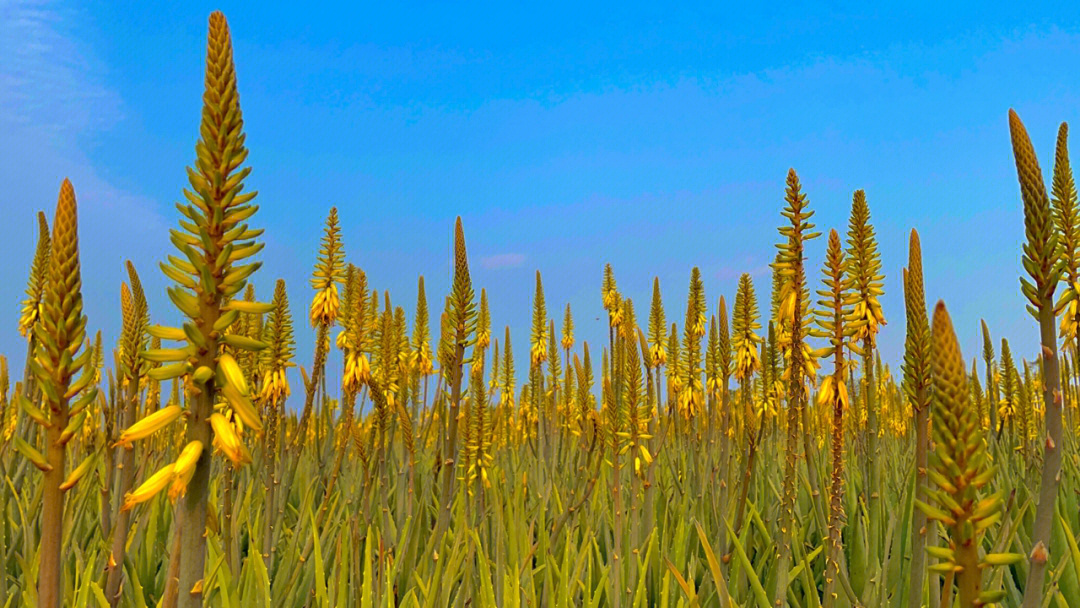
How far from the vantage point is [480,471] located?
520cm

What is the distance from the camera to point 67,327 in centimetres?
→ 119

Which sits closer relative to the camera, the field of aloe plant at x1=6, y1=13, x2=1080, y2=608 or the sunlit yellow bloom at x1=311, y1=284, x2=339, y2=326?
the field of aloe plant at x1=6, y1=13, x2=1080, y2=608

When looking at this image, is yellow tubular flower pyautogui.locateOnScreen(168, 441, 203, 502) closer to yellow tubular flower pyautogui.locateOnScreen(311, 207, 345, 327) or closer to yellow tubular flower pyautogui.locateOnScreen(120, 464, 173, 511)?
yellow tubular flower pyautogui.locateOnScreen(120, 464, 173, 511)

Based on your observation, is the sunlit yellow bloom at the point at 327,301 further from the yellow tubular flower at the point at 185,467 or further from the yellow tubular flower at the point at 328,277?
the yellow tubular flower at the point at 185,467

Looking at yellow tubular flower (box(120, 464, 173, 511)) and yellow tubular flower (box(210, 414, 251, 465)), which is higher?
yellow tubular flower (box(210, 414, 251, 465))

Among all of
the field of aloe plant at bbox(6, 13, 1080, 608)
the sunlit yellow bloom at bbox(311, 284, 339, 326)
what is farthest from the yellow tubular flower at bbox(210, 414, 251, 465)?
the sunlit yellow bloom at bbox(311, 284, 339, 326)

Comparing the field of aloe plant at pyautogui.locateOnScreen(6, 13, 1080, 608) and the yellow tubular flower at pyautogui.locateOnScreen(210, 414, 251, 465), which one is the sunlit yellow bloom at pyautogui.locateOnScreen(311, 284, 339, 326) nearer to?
the field of aloe plant at pyautogui.locateOnScreen(6, 13, 1080, 608)

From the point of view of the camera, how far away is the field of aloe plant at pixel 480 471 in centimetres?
123

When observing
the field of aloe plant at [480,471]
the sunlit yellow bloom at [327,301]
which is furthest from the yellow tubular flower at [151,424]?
the sunlit yellow bloom at [327,301]

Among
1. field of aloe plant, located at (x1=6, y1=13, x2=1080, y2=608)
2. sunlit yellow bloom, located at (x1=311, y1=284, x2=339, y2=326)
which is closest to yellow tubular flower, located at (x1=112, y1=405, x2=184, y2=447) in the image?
field of aloe plant, located at (x1=6, y1=13, x2=1080, y2=608)

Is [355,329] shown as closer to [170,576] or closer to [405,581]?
[405,581]

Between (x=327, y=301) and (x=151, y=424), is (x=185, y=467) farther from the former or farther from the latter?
(x=327, y=301)

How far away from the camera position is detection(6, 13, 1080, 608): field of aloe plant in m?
1.23

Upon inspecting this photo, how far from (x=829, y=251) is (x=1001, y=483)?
11.7ft
